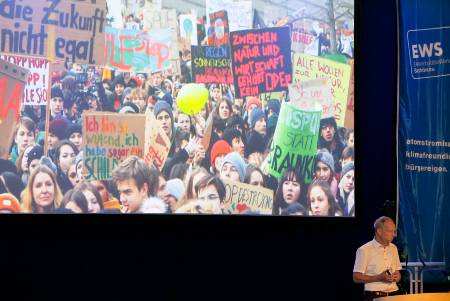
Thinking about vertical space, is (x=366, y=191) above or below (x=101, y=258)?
above

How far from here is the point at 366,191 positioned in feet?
24.5

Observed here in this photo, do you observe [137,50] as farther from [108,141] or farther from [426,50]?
[426,50]

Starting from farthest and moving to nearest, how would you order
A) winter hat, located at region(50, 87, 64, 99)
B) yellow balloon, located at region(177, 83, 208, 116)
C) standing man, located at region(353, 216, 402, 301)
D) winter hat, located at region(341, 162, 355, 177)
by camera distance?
1. winter hat, located at region(341, 162, 355, 177)
2. yellow balloon, located at region(177, 83, 208, 116)
3. winter hat, located at region(50, 87, 64, 99)
4. standing man, located at region(353, 216, 402, 301)

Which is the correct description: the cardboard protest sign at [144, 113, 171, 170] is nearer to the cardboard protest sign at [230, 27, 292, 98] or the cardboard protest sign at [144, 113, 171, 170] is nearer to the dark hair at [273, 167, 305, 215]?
the cardboard protest sign at [230, 27, 292, 98]

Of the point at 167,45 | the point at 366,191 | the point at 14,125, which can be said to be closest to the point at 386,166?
the point at 366,191

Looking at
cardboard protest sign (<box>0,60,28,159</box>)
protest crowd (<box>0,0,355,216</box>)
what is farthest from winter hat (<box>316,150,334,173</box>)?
cardboard protest sign (<box>0,60,28,159</box>)

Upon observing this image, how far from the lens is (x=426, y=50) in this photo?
24.7ft

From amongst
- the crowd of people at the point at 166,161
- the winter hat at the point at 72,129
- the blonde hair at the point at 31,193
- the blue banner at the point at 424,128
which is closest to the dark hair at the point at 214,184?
the crowd of people at the point at 166,161

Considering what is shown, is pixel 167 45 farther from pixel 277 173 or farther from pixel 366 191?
pixel 366 191

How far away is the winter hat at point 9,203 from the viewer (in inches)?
250

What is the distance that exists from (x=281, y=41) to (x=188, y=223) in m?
1.73

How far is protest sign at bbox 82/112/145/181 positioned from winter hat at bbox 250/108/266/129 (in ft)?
3.00

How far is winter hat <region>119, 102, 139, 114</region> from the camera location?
662cm

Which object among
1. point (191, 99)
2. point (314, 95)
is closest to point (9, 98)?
point (191, 99)
